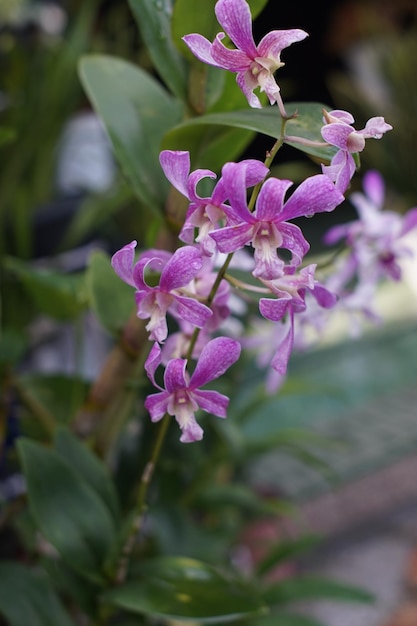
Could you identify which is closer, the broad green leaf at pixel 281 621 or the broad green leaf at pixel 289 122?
the broad green leaf at pixel 289 122

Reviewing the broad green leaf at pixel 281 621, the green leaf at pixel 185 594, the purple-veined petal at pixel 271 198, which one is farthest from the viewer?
the broad green leaf at pixel 281 621

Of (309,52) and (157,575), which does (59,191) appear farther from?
(309,52)

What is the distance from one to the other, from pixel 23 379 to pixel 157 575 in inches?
7.4

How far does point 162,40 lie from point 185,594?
27cm

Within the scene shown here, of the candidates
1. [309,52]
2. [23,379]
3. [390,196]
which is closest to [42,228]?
→ [23,379]

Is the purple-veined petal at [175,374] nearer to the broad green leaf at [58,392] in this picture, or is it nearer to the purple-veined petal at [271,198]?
the purple-veined petal at [271,198]

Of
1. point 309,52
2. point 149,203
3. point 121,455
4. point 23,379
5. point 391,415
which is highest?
point 149,203

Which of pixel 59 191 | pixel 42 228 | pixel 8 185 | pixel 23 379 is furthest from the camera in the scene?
pixel 59 191

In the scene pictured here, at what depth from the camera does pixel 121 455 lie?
587mm

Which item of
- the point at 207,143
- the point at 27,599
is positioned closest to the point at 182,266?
the point at 207,143

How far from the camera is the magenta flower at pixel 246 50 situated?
247 mm

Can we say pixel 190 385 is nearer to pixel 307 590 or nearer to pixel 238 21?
pixel 238 21

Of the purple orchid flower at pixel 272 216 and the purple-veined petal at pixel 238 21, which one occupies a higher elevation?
the purple-veined petal at pixel 238 21

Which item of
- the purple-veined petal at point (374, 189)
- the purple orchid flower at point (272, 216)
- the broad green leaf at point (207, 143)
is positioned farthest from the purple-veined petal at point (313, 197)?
the purple-veined petal at point (374, 189)
